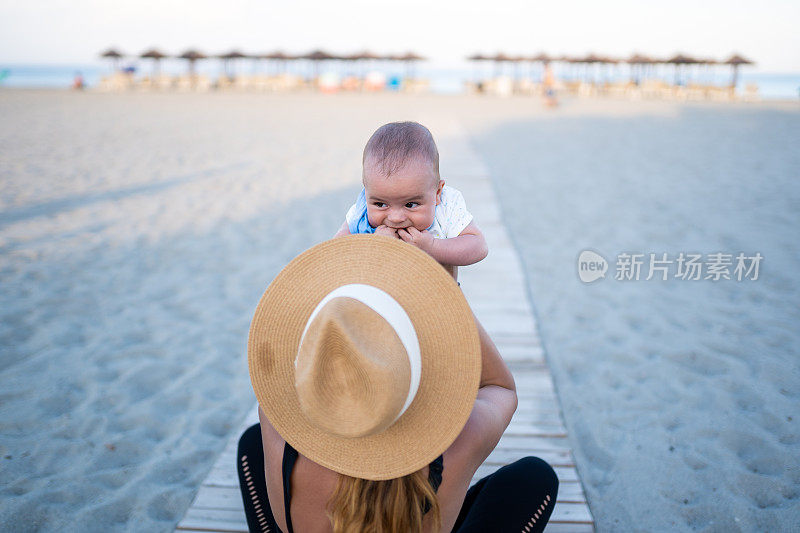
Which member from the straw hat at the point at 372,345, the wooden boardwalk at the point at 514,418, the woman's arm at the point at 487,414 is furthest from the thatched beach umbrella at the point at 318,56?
the straw hat at the point at 372,345

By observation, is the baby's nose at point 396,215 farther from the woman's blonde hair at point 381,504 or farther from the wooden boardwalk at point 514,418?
the wooden boardwalk at point 514,418

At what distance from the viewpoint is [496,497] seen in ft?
5.26

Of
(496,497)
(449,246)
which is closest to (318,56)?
(449,246)

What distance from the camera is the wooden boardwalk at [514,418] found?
85.8 inches

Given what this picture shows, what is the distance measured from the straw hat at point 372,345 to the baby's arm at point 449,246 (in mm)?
528

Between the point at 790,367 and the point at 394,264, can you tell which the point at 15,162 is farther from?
the point at 790,367

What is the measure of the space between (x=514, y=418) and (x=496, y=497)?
4.21 feet

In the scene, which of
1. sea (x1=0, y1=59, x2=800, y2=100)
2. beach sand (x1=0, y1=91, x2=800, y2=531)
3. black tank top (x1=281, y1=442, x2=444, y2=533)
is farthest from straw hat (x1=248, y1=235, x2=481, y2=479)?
sea (x1=0, y1=59, x2=800, y2=100)

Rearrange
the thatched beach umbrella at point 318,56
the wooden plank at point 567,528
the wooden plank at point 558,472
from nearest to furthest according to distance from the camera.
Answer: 1. the wooden plank at point 567,528
2. the wooden plank at point 558,472
3. the thatched beach umbrella at point 318,56

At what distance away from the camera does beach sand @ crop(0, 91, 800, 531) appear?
8.16 feet

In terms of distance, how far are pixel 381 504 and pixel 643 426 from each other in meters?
2.39

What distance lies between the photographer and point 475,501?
166 centimetres

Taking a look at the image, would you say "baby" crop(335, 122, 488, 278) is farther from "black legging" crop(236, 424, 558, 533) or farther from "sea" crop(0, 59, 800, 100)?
"sea" crop(0, 59, 800, 100)

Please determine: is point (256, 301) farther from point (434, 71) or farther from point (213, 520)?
point (434, 71)
